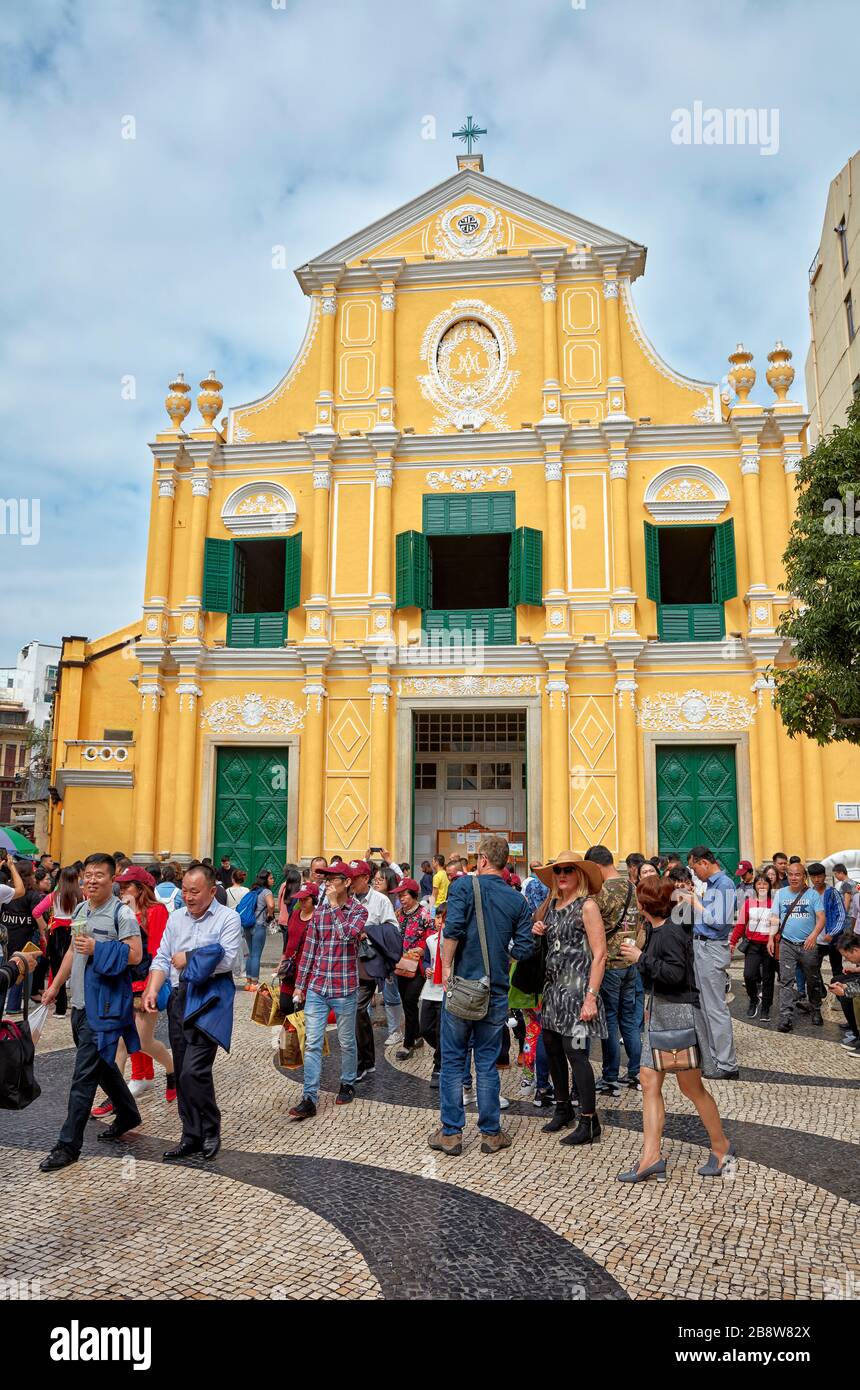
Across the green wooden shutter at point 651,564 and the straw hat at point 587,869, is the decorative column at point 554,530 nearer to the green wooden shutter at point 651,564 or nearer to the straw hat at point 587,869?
the green wooden shutter at point 651,564

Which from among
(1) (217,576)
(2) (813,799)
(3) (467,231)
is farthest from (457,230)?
(2) (813,799)

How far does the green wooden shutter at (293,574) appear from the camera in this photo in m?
17.7

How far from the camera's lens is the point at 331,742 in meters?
17.3

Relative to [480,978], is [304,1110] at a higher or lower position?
lower

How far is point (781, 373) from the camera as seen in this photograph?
17484mm

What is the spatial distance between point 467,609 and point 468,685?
62.8 inches

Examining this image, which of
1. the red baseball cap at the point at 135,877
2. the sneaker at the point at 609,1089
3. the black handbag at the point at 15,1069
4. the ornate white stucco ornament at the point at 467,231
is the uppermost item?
the ornate white stucco ornament at the point at 467,231

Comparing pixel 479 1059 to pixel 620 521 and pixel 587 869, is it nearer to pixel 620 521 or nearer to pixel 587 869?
pixel 587 869

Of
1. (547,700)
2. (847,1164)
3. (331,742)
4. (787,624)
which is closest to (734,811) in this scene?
(547,700)

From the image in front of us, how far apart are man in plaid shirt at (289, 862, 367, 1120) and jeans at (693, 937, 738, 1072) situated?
2.24m

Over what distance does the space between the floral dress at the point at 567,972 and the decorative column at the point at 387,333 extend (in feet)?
46.0

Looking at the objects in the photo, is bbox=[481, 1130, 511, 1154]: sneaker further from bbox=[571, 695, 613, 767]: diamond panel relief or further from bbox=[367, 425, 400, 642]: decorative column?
bbox=[367, 425, 400, 642]: decorative column

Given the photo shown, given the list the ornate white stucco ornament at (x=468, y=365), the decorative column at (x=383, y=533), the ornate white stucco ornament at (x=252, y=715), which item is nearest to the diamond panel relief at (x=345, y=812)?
the ornate white stucco ornament at (x=252, y=715)
